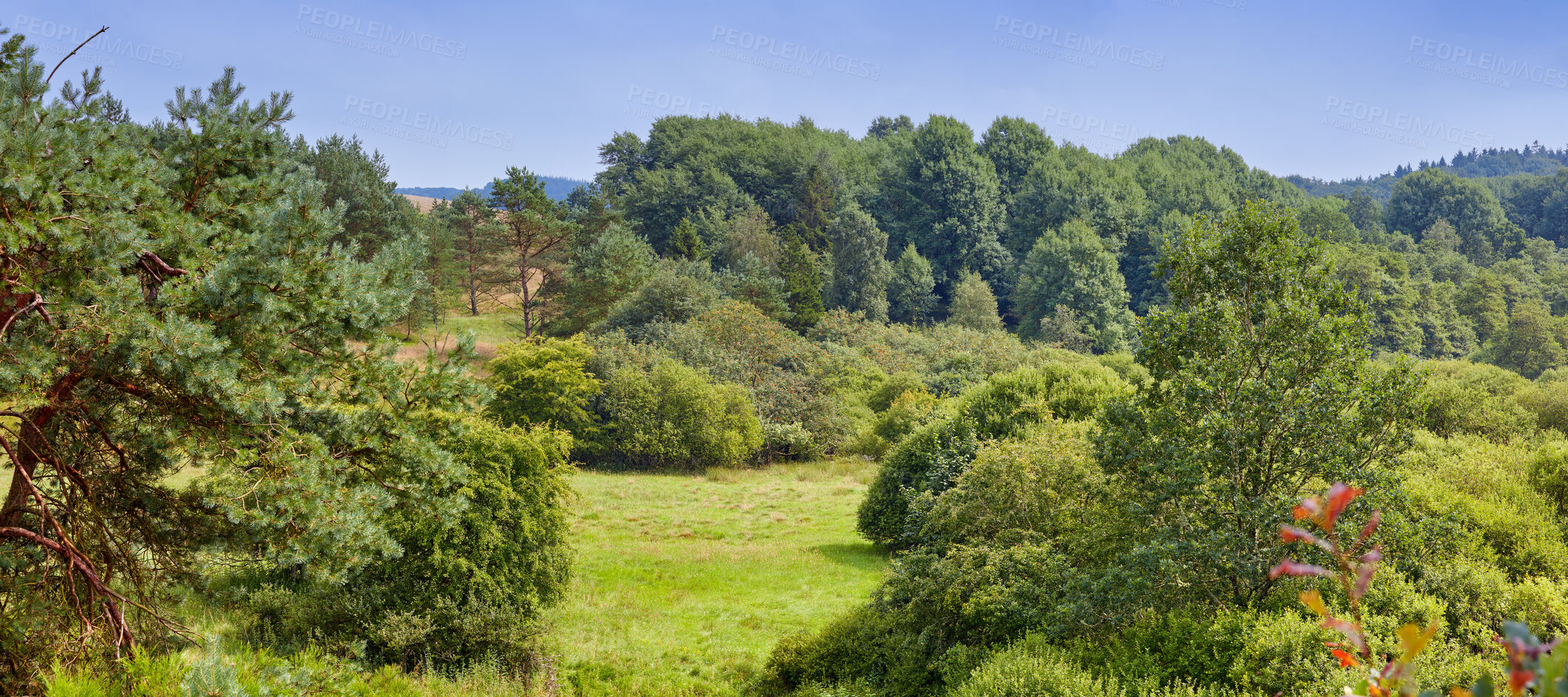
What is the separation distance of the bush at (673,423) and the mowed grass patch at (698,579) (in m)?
2.87

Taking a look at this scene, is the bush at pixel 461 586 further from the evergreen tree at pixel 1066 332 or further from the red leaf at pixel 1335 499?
the evergreen tree at pixel 1066 332

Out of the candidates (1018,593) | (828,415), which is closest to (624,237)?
(828,415)

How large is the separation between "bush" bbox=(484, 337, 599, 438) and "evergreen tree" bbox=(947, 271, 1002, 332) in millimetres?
31030

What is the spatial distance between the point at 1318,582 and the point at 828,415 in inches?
1223

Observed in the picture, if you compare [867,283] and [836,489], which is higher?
[867,283]

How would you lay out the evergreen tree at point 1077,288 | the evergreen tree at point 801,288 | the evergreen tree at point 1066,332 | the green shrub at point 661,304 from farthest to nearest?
the evergreen tree at point 1077,288, the evergreen tree at point 1066,332, the evergreen tree at point 801,288, the green shrub at point 661,304

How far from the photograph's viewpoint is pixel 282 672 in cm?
688

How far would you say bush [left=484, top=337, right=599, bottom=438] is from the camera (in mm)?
35125

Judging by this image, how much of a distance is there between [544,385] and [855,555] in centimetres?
1827

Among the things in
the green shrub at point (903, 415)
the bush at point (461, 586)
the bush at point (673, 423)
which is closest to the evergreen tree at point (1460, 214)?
the green shrub at point (903, 415)

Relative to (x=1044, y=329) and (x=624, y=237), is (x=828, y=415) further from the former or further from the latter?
(x=1044, y=329)

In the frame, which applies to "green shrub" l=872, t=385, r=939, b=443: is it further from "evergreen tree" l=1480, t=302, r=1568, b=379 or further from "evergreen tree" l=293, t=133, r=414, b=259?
"evergreen tree" l=1480, t=302, r=1568, b=379

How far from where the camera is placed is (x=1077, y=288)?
6122 cm

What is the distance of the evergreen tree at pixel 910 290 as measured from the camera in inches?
2530
